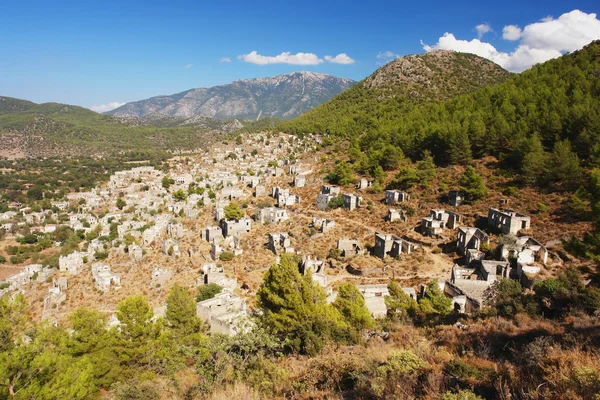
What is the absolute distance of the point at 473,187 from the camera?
29.9 metres

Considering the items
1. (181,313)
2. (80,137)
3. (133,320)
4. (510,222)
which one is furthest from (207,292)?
(80,137)

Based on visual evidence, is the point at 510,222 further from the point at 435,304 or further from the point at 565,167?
the point at 435,304

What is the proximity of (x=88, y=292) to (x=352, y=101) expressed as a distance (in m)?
76.9

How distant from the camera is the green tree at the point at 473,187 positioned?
96.7ft

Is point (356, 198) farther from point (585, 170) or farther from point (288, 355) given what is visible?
point (288, 355)

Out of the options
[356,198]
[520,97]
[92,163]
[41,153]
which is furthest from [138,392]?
[41,153]

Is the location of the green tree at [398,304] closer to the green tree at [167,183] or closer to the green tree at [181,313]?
the green tree at [181,313]

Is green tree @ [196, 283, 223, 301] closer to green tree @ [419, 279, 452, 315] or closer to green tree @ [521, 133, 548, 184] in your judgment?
green tree @ [419, 279, 452, 315]

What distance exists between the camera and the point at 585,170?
94.5 feet

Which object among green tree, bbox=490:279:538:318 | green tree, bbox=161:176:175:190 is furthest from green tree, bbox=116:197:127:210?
green tree, bbox=490:279:538:318

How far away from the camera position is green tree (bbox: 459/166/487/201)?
29473 millimetres

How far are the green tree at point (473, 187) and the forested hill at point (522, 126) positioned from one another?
459 cm

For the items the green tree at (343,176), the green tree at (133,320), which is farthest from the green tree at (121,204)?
the green tree at (133,320)

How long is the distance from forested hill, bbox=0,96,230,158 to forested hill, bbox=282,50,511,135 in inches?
2812
